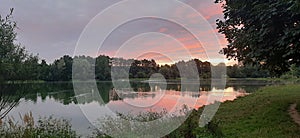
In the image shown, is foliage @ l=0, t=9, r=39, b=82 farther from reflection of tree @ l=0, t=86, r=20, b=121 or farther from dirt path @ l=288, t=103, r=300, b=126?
dirt path @ l=288, t=103, r=300, b=126

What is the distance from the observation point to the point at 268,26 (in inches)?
347

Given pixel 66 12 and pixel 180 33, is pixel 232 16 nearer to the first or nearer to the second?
pixel 180 33

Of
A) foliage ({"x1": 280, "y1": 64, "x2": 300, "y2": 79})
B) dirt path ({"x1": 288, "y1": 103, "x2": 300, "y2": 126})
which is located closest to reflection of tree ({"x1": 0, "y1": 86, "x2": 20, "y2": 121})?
dirt path ({"x1": 288, "y1": 103, "x2": 300, "y2": 126})

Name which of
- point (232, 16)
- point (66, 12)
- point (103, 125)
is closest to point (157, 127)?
point (103, 125)

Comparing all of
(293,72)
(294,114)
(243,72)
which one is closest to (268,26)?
(294,114)

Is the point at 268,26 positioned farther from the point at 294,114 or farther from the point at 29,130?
the point at 29,130

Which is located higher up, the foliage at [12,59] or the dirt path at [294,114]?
the foliage at [12,59]

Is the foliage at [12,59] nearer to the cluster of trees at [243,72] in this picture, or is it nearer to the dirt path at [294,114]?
the dirt path at [294,114]

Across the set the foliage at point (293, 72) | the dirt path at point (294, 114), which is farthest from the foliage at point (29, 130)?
the foliage at point (293, 72)

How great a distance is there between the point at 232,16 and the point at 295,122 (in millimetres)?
4495

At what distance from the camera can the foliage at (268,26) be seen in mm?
8188

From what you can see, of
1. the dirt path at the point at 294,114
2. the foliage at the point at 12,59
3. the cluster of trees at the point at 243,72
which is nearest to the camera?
the foliage at the point at 12,59

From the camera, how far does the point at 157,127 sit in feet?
28.0

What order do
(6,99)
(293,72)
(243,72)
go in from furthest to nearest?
1. (243,72)
2. (293,72)
3. (6,99)
